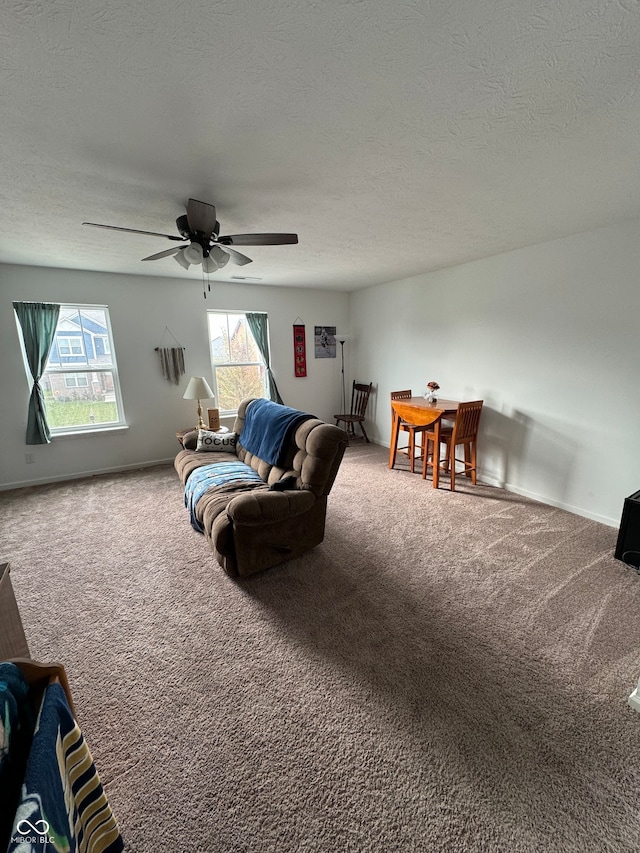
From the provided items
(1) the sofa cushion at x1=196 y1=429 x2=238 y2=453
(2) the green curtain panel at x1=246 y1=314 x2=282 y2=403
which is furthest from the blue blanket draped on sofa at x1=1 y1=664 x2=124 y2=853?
(2) the green curtain panel at x1=246 y1=314 x2=282 y2=403

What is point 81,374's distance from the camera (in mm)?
4074

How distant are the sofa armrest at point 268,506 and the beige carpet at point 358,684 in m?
0.43

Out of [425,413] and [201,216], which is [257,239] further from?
[425,413]

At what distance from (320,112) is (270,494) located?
6.34 ft

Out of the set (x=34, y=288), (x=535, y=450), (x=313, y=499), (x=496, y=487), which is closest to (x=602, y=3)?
(x=313, y=499)

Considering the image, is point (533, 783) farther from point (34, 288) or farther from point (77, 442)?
point (34, 288)

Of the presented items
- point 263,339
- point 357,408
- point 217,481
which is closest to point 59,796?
point 217,481

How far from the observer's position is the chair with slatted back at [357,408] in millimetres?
5444

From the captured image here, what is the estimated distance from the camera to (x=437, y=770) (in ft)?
4.09

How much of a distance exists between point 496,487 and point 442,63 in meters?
3.52

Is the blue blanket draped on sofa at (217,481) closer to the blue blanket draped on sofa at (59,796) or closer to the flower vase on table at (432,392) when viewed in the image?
the blue blanket draped on sofa at (59,796)

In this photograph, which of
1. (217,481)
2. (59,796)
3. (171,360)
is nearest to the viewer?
(59,796)

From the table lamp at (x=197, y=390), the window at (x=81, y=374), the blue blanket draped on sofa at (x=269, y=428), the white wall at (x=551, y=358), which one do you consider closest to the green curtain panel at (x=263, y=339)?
the table lamp at (x=197, y=390)

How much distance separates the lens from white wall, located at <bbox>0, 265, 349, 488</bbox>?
3.71 m
